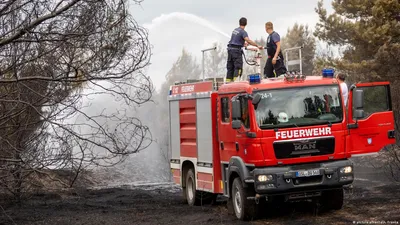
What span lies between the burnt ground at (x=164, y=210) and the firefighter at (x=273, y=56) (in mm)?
2569

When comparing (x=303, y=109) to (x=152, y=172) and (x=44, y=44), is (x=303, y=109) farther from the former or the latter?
(x=152, y=172)

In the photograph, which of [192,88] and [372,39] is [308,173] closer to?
[192,88]

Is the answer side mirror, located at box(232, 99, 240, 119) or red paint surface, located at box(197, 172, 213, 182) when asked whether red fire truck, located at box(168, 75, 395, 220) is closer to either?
side mirror, located at box(232, 99, 240, 119)

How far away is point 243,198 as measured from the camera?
11.5 m

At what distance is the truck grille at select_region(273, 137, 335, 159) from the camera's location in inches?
438

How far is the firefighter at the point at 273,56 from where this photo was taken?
13.6 m

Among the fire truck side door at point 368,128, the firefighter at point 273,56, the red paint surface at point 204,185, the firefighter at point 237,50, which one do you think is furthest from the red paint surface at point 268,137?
the firefighter at point 273,56

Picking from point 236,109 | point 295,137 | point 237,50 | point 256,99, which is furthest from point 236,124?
point 237,50

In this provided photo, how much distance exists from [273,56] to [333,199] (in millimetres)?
3184

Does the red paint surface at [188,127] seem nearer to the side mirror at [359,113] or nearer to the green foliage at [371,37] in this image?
the side mirror at [359,113]

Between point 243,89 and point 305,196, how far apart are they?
6.53ft

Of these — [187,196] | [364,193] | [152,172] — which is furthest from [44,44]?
[152,172]

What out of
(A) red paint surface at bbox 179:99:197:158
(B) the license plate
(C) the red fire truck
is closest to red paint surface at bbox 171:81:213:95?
(A) red paint surface at bbox 179:99:197:158

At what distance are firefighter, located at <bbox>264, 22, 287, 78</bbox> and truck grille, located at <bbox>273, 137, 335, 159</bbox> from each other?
2.57 m
